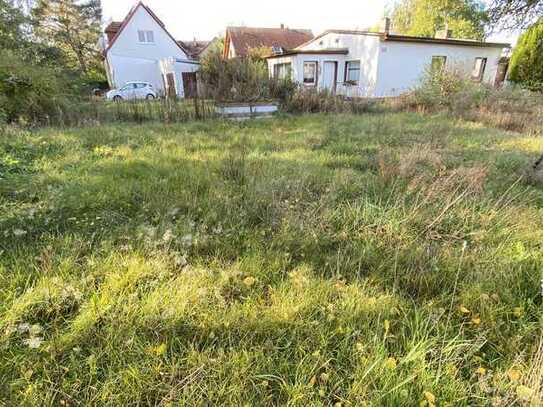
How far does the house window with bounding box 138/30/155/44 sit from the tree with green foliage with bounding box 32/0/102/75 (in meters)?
5.52

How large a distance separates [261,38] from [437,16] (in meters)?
17.8

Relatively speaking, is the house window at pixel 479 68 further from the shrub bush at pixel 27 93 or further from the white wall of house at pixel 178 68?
the shrub bush at pixel 27 93

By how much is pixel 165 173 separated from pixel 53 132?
358 centimetres

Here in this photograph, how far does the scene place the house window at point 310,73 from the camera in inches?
692

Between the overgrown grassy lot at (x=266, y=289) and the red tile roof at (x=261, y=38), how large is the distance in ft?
74.2

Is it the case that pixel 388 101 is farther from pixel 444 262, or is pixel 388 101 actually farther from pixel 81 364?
pixel 81 364

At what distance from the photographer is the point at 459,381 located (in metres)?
1.32

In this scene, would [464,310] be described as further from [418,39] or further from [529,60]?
[529,60]

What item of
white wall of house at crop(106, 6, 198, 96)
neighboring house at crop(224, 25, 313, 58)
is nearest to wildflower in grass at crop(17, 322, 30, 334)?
white wall of house at crop(106, 6, 198, 96)

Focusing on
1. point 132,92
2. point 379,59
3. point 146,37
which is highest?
point 146,37

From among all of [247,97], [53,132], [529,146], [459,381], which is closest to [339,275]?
[459,381]

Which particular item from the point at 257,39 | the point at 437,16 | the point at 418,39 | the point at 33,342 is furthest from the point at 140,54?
the point at 437,16

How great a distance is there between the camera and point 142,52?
21.7 meters

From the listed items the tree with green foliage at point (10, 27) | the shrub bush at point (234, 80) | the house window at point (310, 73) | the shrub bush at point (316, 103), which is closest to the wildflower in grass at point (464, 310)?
the shrub bush at point (234, 80)
